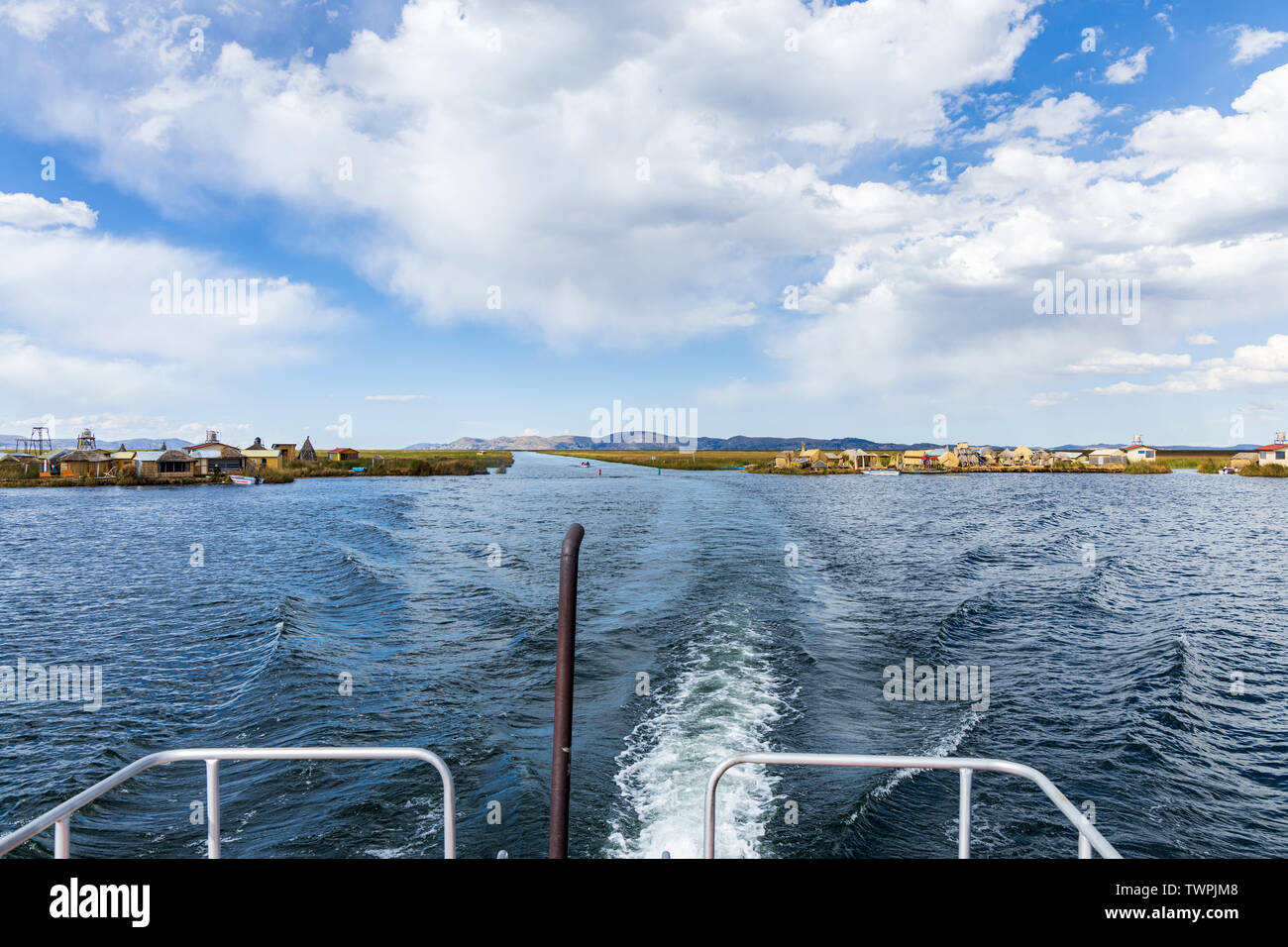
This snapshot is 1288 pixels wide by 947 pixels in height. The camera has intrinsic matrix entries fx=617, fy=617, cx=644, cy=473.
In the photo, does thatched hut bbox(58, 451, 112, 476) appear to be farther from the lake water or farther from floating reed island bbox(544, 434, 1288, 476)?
floating reed island bbox(544, 434, 1288, 476)

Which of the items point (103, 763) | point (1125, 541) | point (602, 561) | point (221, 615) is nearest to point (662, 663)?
point (103, 763)

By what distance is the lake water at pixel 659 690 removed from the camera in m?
10.7

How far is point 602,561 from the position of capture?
111 ft

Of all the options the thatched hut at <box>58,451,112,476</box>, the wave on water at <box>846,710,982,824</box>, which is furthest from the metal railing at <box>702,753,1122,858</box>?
the thatched hut at <box>58,451,112,476</box>

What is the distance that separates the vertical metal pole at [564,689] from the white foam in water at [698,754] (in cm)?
612

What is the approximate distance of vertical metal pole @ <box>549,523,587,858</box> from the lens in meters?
4.57

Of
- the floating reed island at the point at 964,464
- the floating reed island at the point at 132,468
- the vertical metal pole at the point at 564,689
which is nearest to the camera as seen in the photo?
the vertical metal pole at the point at 564,689

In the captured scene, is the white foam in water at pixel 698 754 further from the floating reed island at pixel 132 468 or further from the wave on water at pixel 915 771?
the floating reed island at pixel 132 468

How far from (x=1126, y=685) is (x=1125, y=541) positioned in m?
36.5

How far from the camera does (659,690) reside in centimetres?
1630

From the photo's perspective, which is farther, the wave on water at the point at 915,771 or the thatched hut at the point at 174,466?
the thatched hut at the point at 174,466

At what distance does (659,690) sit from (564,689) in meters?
12.2

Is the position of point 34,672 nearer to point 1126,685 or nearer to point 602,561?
point 602,561

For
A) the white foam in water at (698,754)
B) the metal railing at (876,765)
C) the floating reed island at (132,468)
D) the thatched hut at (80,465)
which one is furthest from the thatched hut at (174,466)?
the metal railing at (876,765)
